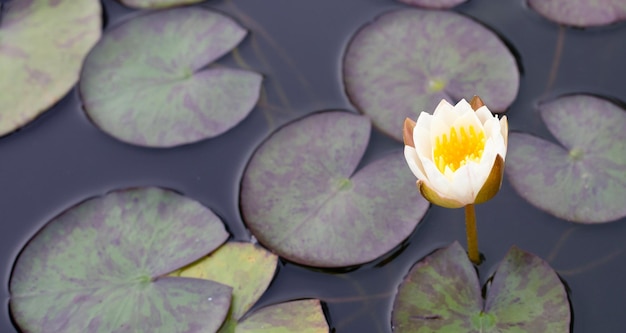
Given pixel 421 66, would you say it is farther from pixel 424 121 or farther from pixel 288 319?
pixel 288 319

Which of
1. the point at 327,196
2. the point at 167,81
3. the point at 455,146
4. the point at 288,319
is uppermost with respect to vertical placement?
the point at 455,146

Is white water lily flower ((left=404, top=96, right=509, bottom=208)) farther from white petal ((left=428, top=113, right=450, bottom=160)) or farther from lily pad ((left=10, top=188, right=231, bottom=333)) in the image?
lily pad ((left=10, top=188, right=231, bottom=333))

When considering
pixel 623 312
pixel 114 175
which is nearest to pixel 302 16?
pixel 114 175

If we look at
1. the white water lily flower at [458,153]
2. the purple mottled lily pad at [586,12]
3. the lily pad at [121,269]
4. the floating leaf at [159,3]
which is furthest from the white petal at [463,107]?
the floating leaf at [159,3]

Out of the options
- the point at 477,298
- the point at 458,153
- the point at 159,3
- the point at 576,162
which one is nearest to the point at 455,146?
the point at 458,153

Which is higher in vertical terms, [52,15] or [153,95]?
[52,15]

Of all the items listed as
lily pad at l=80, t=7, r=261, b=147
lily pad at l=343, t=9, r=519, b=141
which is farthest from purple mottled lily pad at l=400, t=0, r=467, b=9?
lily pad at l=80, t=7, r=261, b=147

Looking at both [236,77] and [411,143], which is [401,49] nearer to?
[236,77]
